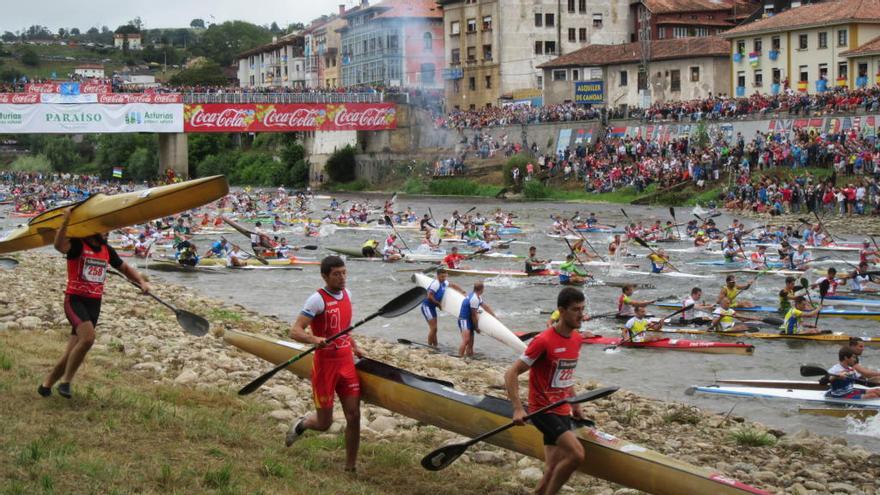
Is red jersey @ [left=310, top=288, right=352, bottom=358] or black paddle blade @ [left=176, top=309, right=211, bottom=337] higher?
red jersey @ [left=310, top=288, right=352, bottom=358]

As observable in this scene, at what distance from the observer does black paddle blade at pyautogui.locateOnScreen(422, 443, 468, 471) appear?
25.2ft

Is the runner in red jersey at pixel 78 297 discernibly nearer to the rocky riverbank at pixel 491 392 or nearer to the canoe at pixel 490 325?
the rocky riverbank at pixel 491 392

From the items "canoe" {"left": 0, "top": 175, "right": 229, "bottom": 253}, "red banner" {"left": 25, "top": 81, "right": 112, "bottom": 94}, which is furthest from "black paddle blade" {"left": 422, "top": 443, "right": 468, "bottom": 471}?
"red banner" {"left": 25, "top": 81, "right": 112, "bottom": 94}

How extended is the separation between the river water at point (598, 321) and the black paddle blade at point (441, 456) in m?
6.36

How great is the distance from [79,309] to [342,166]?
64.7 metres

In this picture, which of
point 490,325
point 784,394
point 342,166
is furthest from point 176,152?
point 490,325

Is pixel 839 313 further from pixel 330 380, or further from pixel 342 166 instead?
pixel 342 166

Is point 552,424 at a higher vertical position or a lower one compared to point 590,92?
lower

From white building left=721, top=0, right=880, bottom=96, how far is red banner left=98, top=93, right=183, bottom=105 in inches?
1277

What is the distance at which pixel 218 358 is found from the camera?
41.2 ft

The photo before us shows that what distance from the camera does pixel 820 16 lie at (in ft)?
182

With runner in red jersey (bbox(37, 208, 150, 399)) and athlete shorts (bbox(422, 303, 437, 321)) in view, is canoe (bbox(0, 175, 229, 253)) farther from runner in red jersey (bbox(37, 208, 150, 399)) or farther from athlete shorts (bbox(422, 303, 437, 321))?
athlete shorts (bbox(422, 303, 437, 321))

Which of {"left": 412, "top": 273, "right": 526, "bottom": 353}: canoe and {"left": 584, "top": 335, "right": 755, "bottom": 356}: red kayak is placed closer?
{"left": 412, "top": 273, "right": 526, "bottom": 353}: canoe

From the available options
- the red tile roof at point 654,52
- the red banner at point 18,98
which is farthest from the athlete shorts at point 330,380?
the red tile roof at point 654,52
